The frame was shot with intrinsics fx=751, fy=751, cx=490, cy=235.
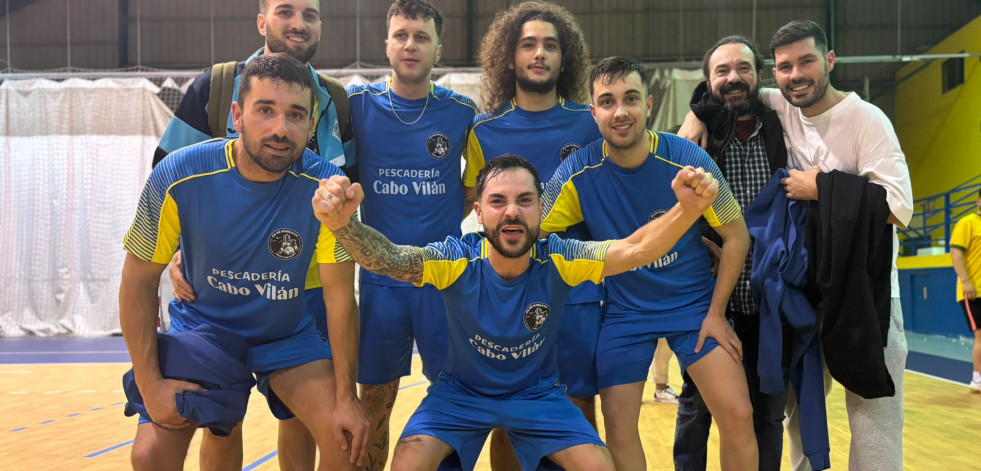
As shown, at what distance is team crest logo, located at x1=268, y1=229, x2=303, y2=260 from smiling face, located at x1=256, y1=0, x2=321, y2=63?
107cm

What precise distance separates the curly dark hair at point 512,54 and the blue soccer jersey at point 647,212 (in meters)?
0.75

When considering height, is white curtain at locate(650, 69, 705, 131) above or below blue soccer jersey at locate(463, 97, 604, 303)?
A: above

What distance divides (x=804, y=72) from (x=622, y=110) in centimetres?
89

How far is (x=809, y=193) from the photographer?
331 cm

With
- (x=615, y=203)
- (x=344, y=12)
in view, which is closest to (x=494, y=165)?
(x=615, y=203)

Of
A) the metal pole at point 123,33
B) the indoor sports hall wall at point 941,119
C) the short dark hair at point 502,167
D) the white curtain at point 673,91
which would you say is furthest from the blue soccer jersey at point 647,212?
the metal pole at point 123,33

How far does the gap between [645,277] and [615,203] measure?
0.36 m

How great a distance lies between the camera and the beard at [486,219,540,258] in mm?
2979

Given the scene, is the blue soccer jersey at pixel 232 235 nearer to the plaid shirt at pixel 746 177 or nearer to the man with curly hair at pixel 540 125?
the man with curly hair at pixel 540 125

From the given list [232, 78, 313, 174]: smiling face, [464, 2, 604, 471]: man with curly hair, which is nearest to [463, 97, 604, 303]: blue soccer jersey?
[464, 2, 604, 471]: man with curly hair

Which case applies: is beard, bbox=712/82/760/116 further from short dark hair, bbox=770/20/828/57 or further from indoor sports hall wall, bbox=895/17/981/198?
indoor sports hall wall, bbox=895/17/981/198

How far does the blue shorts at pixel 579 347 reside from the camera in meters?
3.45

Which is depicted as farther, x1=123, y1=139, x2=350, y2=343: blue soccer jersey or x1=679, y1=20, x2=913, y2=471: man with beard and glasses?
x1=679, y1=20, x2=913, y2=471: man with beard and glasses

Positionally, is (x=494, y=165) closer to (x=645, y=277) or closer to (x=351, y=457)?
(x=645, y=277)
